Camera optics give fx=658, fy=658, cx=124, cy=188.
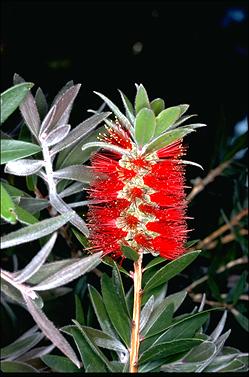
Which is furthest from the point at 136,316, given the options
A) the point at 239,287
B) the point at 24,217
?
the point at 239,287

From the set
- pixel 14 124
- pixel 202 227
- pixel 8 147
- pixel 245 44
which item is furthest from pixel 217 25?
pixel 8 147

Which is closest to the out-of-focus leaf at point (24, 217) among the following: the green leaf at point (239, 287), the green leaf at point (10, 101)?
the green leaf at point (10, 101)

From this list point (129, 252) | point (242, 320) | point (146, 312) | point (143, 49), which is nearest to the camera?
point (129, 252)

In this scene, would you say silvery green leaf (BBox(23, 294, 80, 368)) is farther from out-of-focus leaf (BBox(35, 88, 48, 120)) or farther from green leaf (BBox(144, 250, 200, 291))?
out-of-focus leaf (BBox(35, 88, 48, 120))

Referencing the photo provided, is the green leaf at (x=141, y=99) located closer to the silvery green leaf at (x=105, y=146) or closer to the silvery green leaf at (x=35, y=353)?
the silvery green leaf at (x=105, y=146)

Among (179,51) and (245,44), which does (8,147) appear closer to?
(179,51)

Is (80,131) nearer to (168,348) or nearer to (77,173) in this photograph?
(77,173)
